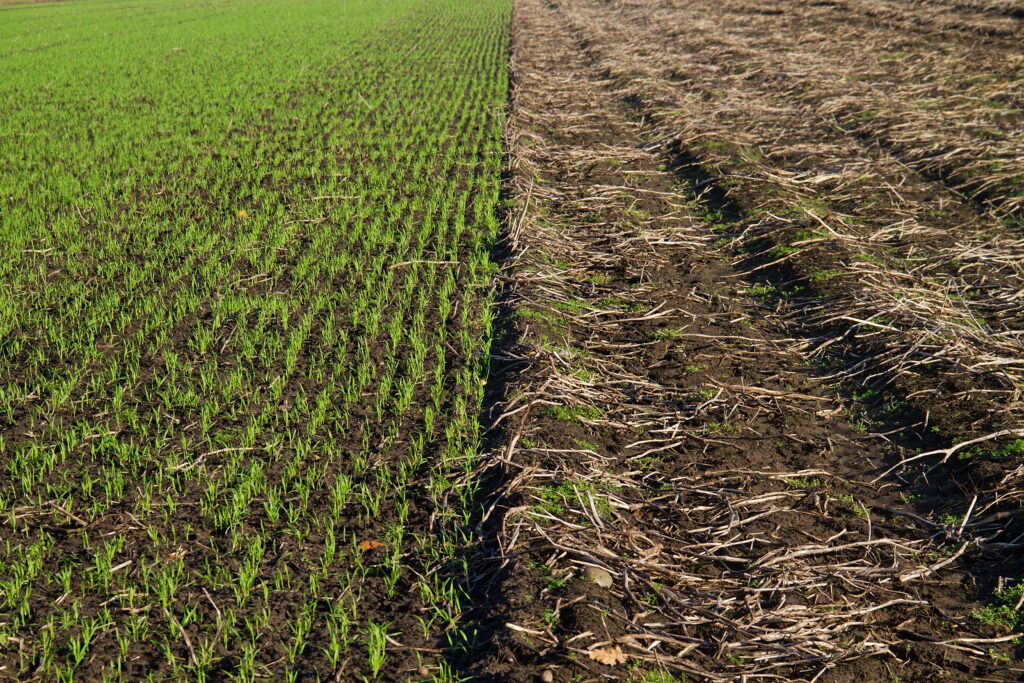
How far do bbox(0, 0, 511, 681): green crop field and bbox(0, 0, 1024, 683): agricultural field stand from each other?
22 mm

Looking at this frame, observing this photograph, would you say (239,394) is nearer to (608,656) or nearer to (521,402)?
(521,402)

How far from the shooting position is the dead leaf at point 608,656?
2.63m

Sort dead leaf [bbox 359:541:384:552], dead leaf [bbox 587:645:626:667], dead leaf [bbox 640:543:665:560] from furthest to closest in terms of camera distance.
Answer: dead leaf [bbox 359:541:384:552] < dead leaf [bbox 640:543:665:560] < dead leaf [bbox 587:645:626:667]

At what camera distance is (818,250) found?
6.18 meters

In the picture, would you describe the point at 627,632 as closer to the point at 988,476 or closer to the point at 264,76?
the point at 988,476

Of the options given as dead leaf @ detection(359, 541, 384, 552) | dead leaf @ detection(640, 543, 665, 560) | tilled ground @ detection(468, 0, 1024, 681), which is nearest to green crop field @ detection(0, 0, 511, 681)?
dead leaf @ detection(359, 541, 384, 552)

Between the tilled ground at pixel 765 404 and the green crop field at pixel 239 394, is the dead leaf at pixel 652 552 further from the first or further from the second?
the green crop field at pixel 239 394

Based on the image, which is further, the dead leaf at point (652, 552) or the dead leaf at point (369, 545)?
the dead leaf at point (369, 545)

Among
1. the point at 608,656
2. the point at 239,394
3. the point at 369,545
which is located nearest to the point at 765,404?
the point at 608,656

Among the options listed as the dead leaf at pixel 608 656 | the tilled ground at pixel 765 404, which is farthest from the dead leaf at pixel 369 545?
the dead leaf at pixel 608 656

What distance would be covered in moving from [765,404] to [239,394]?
325cm

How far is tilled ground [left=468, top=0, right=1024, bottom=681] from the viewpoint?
9.23 ft

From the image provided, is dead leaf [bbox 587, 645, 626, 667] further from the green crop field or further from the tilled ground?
the green crop field

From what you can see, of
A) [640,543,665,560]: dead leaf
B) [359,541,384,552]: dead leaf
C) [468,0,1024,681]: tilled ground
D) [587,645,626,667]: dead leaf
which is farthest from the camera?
[359,541,384,552]: dead leaf
